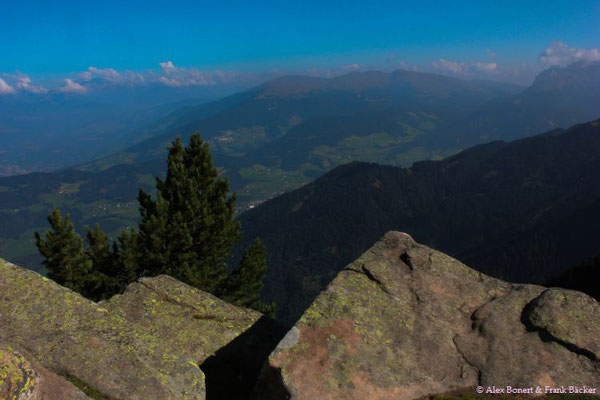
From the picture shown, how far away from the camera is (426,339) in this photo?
1576cm

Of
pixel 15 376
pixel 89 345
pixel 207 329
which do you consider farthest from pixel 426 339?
pixel 15 376

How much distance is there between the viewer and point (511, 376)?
14.2 meters

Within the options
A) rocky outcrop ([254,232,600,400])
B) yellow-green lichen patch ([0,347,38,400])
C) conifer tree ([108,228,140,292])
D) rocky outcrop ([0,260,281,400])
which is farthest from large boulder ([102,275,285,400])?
conifer tree ([108,228,140,292])

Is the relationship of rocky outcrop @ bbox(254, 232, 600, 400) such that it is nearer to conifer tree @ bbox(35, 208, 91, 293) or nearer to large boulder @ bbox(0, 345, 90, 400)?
large boulder @ bbox(0, 345, 90, 400)

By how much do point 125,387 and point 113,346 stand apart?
75.4 inches

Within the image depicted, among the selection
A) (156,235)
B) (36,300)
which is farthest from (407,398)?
(156,235)

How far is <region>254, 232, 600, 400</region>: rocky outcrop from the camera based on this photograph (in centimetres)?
1348

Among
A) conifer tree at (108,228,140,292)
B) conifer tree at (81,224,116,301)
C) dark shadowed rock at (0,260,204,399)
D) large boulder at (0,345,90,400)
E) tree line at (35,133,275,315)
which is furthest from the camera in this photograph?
conifer tree at (81,224,116,301)

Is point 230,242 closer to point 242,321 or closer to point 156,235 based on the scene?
point 156,235

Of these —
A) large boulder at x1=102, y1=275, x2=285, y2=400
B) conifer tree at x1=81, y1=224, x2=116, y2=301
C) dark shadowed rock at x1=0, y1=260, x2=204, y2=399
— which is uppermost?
dark shadowed rock at x1=0, y1=260, x2=204, y2=399

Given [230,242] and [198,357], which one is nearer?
[198,357]

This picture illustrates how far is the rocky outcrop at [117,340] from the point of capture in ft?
38.1

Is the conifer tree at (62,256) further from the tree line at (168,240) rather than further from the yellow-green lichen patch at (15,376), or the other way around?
the yellow-green lichen patch at (15,376)

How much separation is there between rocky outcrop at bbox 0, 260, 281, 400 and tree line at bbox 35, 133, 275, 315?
19.3m
